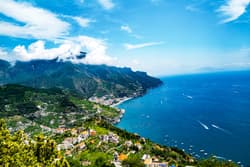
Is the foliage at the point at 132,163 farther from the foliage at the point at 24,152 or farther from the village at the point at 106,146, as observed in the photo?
the foliage at the point at 24,152

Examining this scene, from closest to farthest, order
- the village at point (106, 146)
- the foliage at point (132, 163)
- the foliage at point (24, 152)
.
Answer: the foliage at point (24, 152)
the foliage at point (132, 163)
the village at point (106, 146)

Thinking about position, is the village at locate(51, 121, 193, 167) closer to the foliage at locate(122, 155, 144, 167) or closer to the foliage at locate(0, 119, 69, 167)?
the foliage at locate(122, 155, 144, 167)

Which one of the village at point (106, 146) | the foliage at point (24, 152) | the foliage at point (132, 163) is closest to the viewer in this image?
the foliage at point (24, 152)

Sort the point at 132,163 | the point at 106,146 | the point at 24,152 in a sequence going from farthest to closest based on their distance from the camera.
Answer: the point at 106,146
the point at 132,163
the point at 24,152

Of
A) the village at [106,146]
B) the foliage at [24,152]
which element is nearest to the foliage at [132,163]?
the village at [106,146]

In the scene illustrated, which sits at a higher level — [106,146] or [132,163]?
[132,163]

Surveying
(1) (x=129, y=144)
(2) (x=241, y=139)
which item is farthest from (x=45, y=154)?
(2) (x=241, y=139)

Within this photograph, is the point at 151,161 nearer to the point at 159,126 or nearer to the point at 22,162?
the point at 22,162

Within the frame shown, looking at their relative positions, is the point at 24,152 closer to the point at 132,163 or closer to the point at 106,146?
the point at 132,163

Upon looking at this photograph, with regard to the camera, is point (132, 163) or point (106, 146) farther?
point (106, 146)

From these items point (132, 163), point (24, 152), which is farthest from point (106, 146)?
point (24, 152)

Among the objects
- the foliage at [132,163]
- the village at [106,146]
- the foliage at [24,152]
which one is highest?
the foliage at [24,152]
